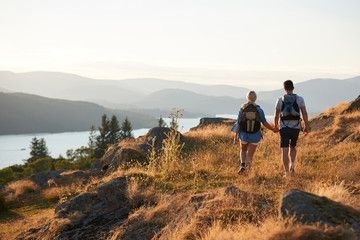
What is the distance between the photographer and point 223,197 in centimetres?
469

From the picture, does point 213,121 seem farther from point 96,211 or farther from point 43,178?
point 96,211

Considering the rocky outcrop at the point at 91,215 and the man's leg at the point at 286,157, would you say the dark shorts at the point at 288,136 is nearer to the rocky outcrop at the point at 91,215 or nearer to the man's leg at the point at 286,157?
the man's leg at the point at 286,157

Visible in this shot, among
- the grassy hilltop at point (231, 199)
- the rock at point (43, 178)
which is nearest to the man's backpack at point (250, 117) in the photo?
the grassy hilltop at point (231, 199)

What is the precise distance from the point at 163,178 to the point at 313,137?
7610 mm

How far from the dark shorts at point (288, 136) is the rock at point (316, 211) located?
3.24m

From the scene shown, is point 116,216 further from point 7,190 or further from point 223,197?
point 7,190

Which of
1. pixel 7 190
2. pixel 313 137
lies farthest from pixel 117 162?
pixel 7 190

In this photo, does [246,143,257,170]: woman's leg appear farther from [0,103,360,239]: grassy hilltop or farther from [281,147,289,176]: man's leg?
[281,147,289,176]: man's leg

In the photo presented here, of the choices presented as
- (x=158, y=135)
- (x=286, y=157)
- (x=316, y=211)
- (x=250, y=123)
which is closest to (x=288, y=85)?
(x=250, y=123)

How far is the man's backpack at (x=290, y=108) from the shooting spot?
251 inches

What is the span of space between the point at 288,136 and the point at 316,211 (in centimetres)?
365

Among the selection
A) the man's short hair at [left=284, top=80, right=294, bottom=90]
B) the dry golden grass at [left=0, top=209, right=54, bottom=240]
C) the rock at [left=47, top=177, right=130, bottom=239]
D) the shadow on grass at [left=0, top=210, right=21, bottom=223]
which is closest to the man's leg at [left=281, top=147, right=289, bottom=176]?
the man's short hair at [left=284, top=80, right=294, bottom=90]

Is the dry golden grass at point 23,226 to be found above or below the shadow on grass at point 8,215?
above

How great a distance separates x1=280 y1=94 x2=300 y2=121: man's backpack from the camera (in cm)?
638
